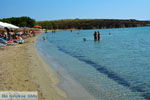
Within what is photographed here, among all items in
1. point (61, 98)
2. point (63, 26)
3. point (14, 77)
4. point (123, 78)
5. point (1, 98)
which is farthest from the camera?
point (63, 26)

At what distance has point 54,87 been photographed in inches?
363

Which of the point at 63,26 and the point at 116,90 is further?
the point at 63,26

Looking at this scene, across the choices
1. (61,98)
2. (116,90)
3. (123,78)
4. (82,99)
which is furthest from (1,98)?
(123,78)

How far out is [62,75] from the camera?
38.9 ft

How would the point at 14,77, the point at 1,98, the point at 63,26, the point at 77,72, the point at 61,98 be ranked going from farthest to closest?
the point at 63,26 → the point at 77,72 → the point at 14,77 → the point at 61,98 → the point at 1,98

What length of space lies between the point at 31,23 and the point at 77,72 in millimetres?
101995

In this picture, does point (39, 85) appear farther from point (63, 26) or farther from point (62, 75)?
point (63, 26)

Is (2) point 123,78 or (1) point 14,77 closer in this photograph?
(1) point 14,77

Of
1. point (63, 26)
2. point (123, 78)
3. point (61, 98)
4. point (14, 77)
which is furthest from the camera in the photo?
point (63, 26)

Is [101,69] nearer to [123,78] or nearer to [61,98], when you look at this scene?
[123,78]

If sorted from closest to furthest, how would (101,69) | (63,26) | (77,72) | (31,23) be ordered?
(77,72), (101,69), (31,23), (63,26)

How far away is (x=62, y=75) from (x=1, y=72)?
2738mm

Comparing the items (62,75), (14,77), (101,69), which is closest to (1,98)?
(14,77)

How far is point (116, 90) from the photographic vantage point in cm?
907
